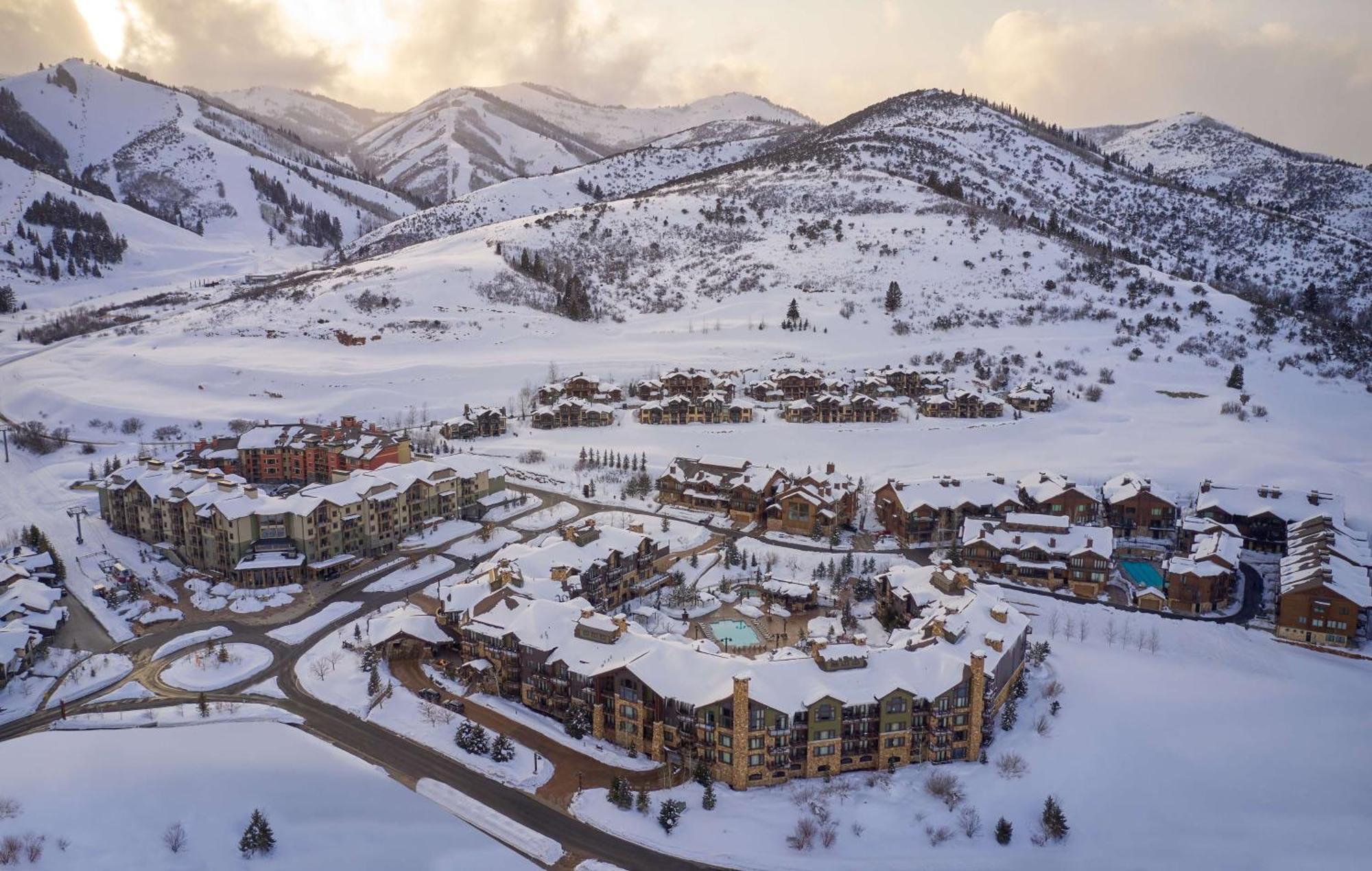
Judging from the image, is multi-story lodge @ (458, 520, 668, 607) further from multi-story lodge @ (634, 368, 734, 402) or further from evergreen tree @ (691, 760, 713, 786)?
multi-story lodge @ (634, 368, 734, 402)

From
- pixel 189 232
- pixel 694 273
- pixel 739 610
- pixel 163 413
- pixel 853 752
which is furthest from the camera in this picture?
pixel 189 232

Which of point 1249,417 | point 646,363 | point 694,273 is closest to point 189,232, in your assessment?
point 694,273

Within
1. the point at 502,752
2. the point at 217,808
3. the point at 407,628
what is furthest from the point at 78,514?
the point at 502,752

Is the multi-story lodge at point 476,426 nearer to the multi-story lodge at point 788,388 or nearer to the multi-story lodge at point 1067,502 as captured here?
the multi-story lodge at point 788,388

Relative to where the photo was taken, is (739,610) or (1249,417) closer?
(739,610)

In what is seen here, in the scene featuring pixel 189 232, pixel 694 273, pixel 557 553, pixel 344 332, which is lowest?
pixel 557 553

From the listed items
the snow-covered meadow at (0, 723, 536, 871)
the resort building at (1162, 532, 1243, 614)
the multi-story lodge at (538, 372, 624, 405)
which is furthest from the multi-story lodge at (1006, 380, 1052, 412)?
the snow-covered meadow at (0, 723, 536, 871)

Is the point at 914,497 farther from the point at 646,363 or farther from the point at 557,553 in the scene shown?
the point at 646,363
